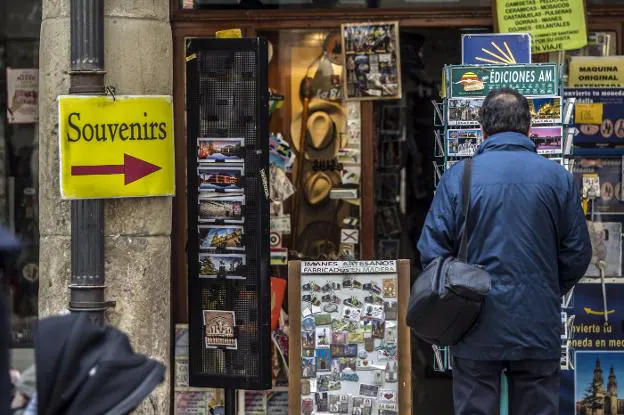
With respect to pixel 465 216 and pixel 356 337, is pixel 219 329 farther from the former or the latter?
pixel 465 216

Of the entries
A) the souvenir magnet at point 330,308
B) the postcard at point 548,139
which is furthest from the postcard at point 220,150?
the postcard at point 548,139

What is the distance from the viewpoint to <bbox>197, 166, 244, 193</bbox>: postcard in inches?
268

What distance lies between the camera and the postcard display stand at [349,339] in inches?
268

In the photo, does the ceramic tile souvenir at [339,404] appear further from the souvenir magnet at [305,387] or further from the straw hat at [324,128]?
the straw hat at [324,128]

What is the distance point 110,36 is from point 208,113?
0.73 metres

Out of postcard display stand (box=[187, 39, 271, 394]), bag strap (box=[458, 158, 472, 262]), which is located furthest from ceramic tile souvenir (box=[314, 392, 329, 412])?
bag strap (box=[458, 158, 472, 262])

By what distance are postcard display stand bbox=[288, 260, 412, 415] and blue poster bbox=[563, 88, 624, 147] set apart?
1.74 m

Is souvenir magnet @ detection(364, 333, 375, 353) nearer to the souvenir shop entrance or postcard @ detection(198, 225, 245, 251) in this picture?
postcard @ detection(198, 225, 245, 251)

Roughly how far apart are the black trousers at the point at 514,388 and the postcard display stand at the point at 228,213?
64.6 inches

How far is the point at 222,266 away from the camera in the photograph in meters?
6.84

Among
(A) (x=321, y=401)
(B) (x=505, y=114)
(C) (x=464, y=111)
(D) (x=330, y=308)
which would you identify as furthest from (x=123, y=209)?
(B) (x=505, y=114)

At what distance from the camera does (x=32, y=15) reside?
859 centimetres

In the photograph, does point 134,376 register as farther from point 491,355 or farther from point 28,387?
point 491,355

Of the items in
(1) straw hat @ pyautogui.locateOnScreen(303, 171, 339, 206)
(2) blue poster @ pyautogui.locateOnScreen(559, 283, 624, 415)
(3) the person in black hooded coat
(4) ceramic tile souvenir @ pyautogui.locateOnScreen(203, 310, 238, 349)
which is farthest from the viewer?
(1) straw hat @ pyautogui.locateOnScreen(303, 171, 339, 206)
